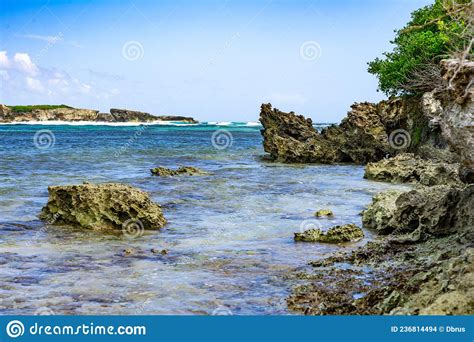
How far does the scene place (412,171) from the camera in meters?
27.2

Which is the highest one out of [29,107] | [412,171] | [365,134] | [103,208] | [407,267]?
[29,107]

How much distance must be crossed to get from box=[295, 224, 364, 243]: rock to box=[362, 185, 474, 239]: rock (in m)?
0.84

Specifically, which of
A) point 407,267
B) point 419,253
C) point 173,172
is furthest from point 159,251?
point 173,172

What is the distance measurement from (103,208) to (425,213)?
25.6 ft

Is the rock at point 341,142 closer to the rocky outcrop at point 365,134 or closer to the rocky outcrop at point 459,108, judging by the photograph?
the rocky outcrop at point 365,134

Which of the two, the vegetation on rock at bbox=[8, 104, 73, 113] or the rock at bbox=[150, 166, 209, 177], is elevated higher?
the vegetation on rock at bbox=[8, 104, 73, 113]

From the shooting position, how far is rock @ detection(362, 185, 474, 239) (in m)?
12.3

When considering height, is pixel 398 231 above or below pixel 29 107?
below

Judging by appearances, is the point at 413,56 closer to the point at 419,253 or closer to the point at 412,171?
the point at 412,171

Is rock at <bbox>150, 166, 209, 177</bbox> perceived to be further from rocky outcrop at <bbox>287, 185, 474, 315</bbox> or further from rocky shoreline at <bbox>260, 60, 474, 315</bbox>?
rocky outcrop at <bbox>287, 185, 474, 315</bbox>

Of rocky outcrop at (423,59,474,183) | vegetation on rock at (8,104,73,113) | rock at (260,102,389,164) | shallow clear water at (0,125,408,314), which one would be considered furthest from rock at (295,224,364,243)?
vegetation on rock at (8,104,73,113)

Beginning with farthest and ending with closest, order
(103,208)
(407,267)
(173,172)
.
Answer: (173,172) → (103,208) → (407,267)

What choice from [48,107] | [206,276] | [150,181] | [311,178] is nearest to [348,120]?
[311,178]

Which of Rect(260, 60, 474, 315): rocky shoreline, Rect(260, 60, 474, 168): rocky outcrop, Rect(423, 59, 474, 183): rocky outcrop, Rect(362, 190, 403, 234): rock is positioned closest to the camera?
Rect(260, 60, 474, 315): rocky shoreline
